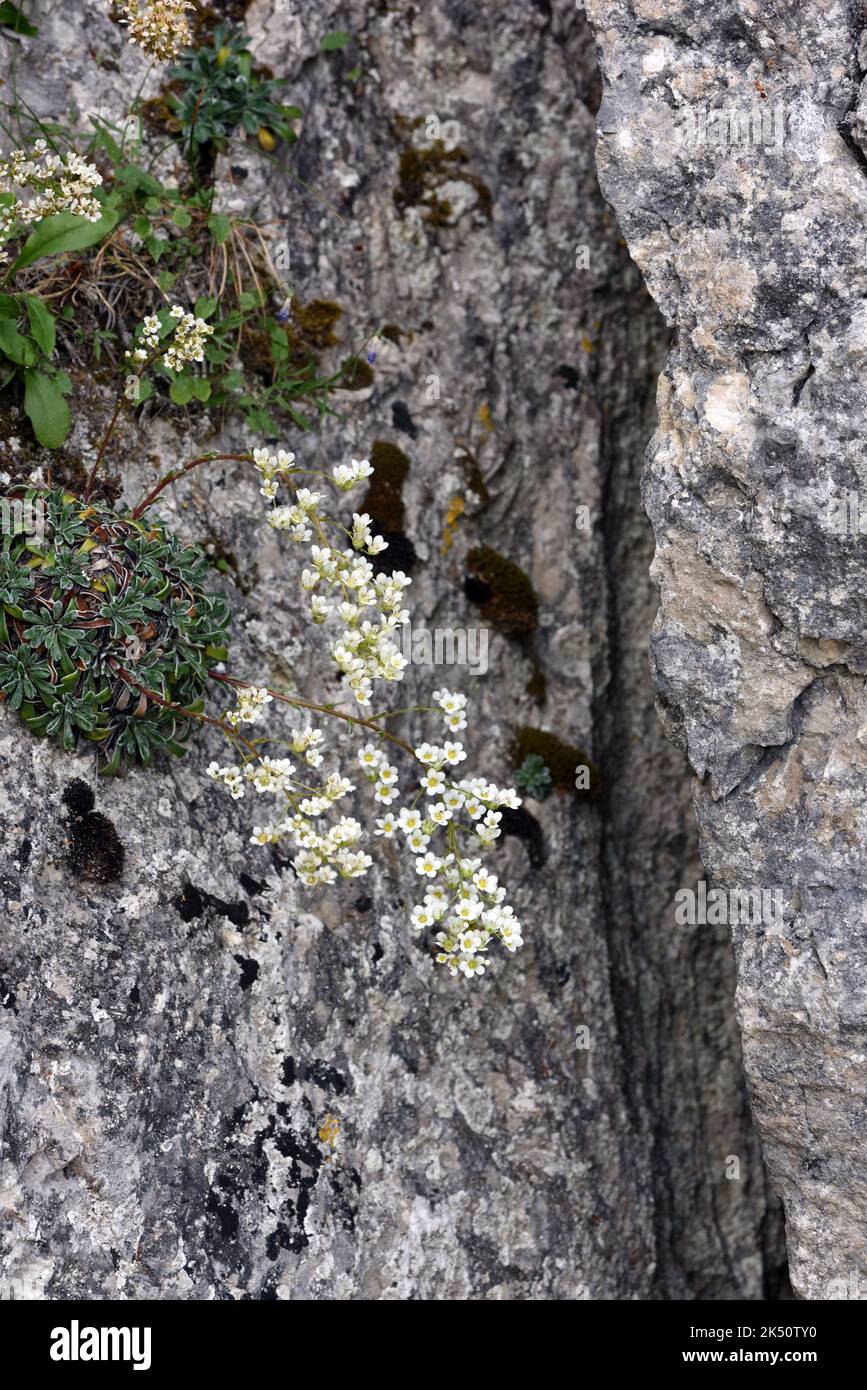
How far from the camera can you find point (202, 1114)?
407 centimetres

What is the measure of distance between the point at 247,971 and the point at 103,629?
1.32 m

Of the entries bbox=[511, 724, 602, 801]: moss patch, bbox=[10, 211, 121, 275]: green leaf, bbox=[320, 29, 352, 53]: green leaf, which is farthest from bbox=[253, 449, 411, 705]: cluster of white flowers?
bbox=[320, 29, 352, 53]: green leaf

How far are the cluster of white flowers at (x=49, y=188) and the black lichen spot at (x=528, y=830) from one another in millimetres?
2831

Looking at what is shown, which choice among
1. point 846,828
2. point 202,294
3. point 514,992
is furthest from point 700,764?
point 202,294

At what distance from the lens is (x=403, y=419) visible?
525cm

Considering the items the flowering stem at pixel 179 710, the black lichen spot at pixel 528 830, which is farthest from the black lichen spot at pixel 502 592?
the flowering stem at pixel 179 710

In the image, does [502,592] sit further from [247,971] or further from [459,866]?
[247,971]

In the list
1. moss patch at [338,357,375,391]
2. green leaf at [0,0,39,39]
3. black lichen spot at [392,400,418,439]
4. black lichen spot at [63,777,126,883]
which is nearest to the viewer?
black lichen spot at [63,777,126,883]

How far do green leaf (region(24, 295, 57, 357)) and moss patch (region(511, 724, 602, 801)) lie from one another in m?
2.47

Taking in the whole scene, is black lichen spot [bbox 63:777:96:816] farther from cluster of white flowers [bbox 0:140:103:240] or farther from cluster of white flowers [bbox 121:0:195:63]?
cluster of white flowers [bbox 121:0:195:63]

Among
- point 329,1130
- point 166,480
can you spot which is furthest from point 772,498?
point 329,1130

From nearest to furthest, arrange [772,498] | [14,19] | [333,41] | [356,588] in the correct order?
1. [772,498]
2. [356,588]
3. [14,19]
4. [333,41]

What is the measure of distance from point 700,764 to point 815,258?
168cm

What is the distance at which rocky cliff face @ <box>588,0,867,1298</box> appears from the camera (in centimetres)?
377
